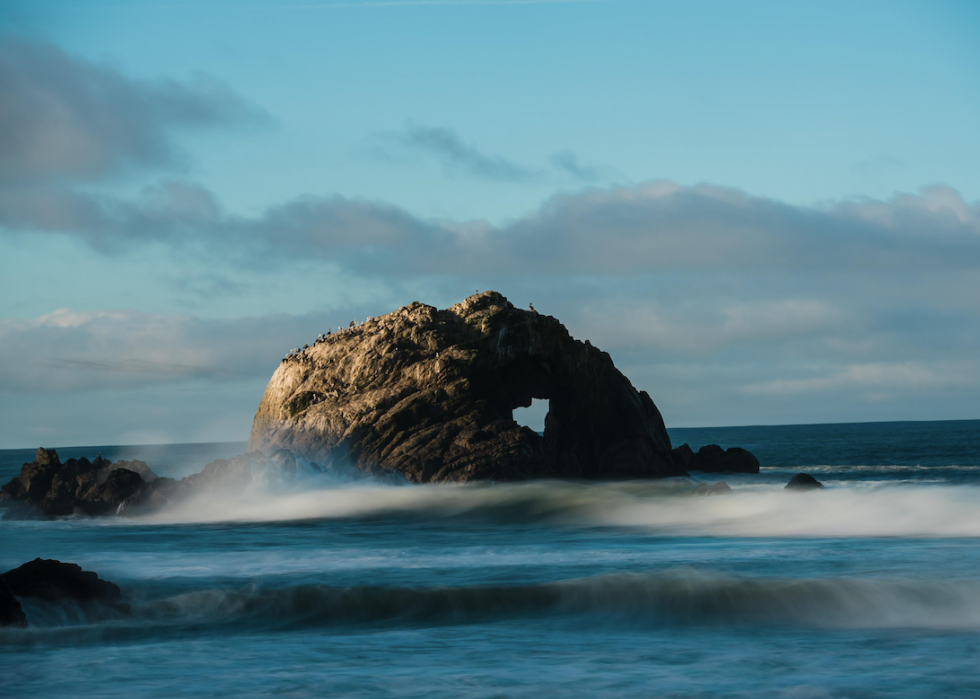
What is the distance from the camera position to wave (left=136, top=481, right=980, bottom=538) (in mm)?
24984

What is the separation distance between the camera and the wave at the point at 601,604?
13.6m

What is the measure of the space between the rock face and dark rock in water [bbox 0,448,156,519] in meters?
6.30

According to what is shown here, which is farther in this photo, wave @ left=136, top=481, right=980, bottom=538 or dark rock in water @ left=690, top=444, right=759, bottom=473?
dark rock in water @ left=690, top=444, right=759, bottom=473

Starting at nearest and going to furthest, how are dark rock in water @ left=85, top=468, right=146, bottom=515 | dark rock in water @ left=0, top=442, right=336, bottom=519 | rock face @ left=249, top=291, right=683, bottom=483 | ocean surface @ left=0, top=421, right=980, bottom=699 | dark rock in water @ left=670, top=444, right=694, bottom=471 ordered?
ocean surface @ left=0, top=421, right=980, bottom=699, dark rock in water @ left=85, top=468, right=146, bottom=515, dark rock in water @ left=0, top=442, right=336, bottom=519, rock face @ left=249, top=291, right=683, bottom=483, dark rock in water @ left=670, top=444, right=694, bottom=471

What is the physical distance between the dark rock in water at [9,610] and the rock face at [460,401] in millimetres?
20493

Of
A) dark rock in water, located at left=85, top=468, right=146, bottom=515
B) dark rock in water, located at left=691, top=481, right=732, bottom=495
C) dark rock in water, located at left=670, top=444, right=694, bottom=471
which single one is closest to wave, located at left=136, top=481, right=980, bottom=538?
dark rock in water, located at left=691, top=481, right=732, bottom=495

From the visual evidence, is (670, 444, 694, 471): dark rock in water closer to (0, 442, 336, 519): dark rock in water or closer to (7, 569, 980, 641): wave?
(0, 442, 336, 519): dark rock in water

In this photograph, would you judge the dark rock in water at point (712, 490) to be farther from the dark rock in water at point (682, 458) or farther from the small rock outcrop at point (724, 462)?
the small rock outcrop at point (724, 462)

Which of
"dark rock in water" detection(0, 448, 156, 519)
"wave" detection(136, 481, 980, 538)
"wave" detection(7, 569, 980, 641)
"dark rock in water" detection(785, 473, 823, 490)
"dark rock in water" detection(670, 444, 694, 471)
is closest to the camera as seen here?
"wave" detection(7, 569, 980, 641)

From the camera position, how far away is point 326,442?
3462 cm

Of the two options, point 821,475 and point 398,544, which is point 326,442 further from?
point 821,475

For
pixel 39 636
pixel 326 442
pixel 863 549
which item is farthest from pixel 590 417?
pixel 39 636

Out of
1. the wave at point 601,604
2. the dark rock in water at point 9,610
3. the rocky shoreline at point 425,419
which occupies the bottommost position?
the wave at point 601,604

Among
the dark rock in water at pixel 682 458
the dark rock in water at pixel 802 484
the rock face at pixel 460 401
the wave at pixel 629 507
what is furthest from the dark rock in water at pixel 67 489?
the dark rock in water at pixel 802 484
